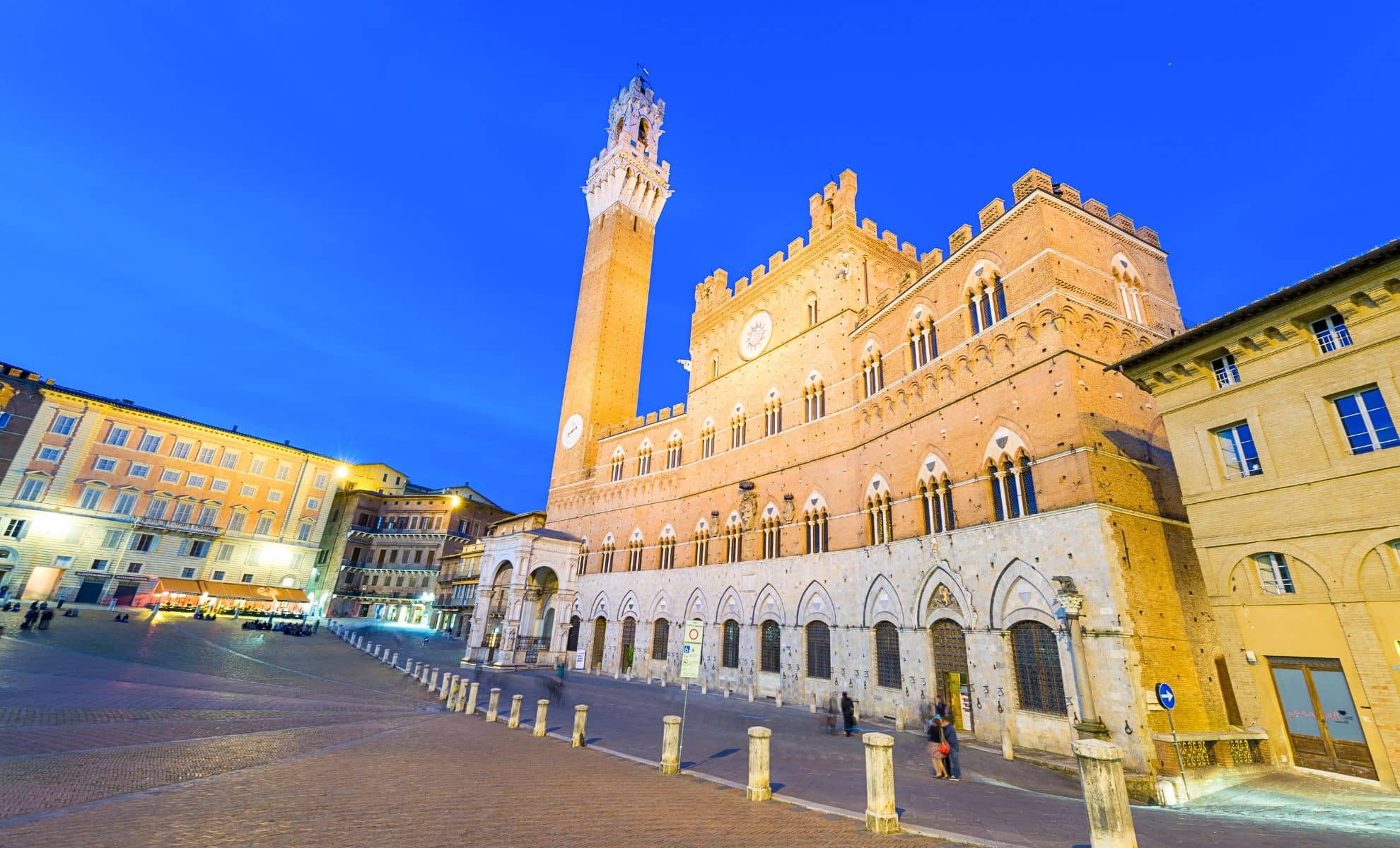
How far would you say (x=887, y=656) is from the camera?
19047 millimetres

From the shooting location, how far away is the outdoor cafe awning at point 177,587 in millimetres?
41344

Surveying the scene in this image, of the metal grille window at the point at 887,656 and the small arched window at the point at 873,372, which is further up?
the small arched window at the point at 873,372

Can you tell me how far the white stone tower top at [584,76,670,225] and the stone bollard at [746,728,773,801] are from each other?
150 ft

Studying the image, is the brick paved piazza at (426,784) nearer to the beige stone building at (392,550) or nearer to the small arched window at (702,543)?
the small arched window at (702,543)

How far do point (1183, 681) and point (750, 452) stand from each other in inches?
692

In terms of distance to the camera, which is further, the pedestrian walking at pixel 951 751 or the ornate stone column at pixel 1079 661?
the ornate stone column at pixel 1079 661

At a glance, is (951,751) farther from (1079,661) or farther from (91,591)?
(91,591)

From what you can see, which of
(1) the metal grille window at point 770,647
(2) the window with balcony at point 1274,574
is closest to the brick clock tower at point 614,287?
(1) the metal grille window at point 770,647

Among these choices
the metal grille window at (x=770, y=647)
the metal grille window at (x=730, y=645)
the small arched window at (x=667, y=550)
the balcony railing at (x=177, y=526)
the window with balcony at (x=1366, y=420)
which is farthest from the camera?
the balcony railing at (x=177, y=526)

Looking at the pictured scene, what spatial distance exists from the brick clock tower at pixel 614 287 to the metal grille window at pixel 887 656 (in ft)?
79.4

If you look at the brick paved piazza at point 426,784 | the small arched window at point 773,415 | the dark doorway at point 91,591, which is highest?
the small arched window at point 773,415

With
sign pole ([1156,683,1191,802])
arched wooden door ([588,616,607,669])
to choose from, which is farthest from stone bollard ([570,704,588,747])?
A: arched wooden door ([588,616,607,669])

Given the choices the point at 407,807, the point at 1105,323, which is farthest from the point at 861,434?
the point at 407,807

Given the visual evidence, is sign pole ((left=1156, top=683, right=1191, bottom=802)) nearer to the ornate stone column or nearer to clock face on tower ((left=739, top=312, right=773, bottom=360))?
the ornate stone column
